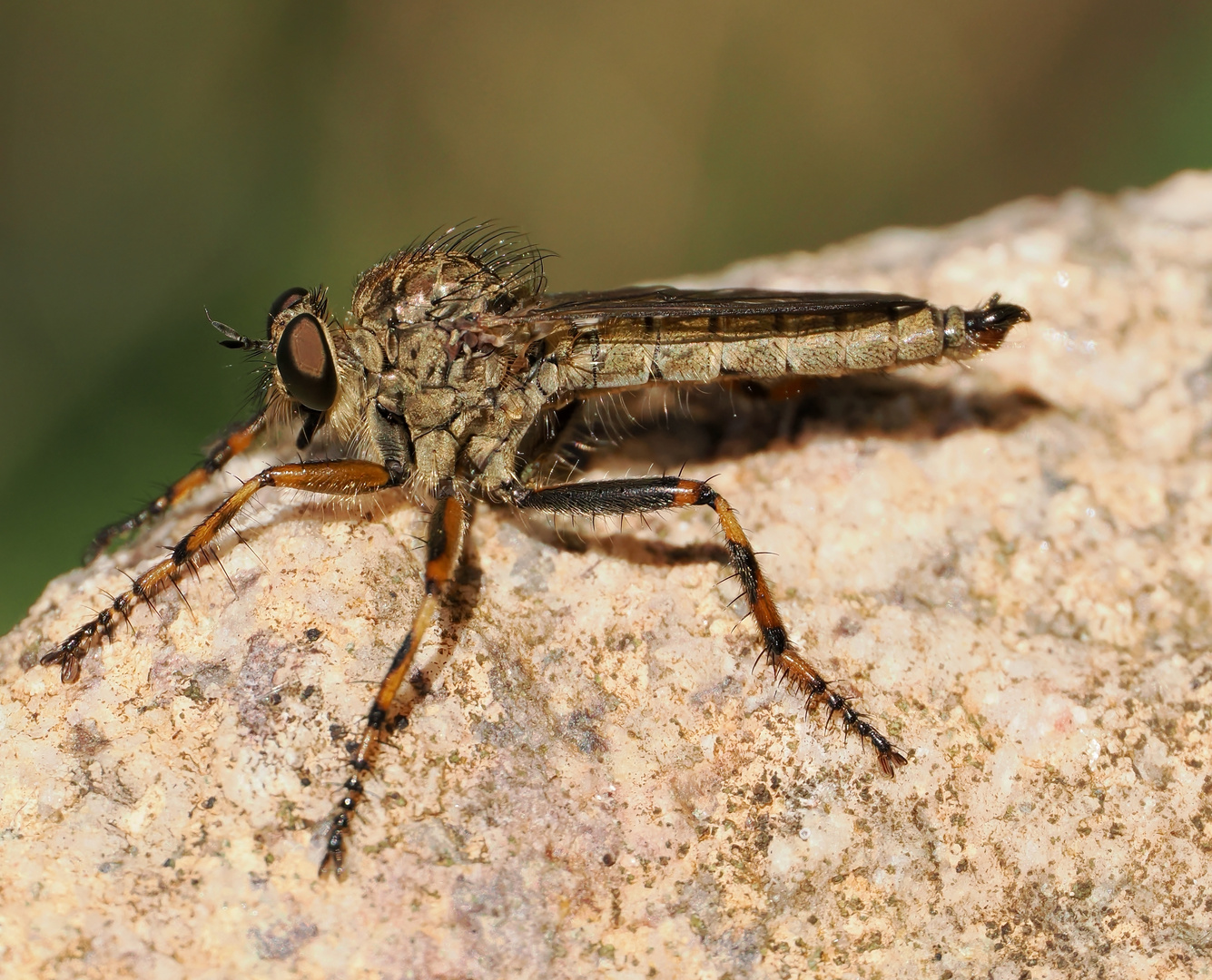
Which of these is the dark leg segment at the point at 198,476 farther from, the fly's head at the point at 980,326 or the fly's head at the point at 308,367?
the fly's head at the point at 980,326

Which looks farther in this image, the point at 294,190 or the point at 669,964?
the point at 294,190

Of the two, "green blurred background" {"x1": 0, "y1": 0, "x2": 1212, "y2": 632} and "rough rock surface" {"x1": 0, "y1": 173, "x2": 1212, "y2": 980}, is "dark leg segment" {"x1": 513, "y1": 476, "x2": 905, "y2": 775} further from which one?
"green blurred background" {"x1": 0, "y1": 0, "x2": 1212, "y2": 632}

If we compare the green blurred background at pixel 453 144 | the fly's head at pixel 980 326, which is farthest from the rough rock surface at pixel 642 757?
the green blurred background at pixel 453 144

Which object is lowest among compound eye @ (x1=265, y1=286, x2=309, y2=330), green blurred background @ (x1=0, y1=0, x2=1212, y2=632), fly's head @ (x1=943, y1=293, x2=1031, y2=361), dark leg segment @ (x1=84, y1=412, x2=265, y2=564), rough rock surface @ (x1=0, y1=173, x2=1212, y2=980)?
rough rock surface @ (x1=0, y1=173, x2=1212, y2=980)

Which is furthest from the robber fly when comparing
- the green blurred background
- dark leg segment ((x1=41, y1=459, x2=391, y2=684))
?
the green blurred background

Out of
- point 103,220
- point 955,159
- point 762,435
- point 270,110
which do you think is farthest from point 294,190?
point 955,159

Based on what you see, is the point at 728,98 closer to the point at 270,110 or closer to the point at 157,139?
the point at 270,110

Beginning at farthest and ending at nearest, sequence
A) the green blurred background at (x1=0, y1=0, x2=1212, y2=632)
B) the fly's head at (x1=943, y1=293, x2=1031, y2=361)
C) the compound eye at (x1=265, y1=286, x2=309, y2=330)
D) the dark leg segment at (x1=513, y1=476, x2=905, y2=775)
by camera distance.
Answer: the green blurred background at (x1=0, y1=0, x2=1212, y2=632) → the fly's head at (x1=943, y1=293, x2=1031, y2=361) → the compound eye at (x1=265, y1=286, x2=309, y2=330) → the dark leg segment at (x1=513, y1=476, x2=905, y2=775)
